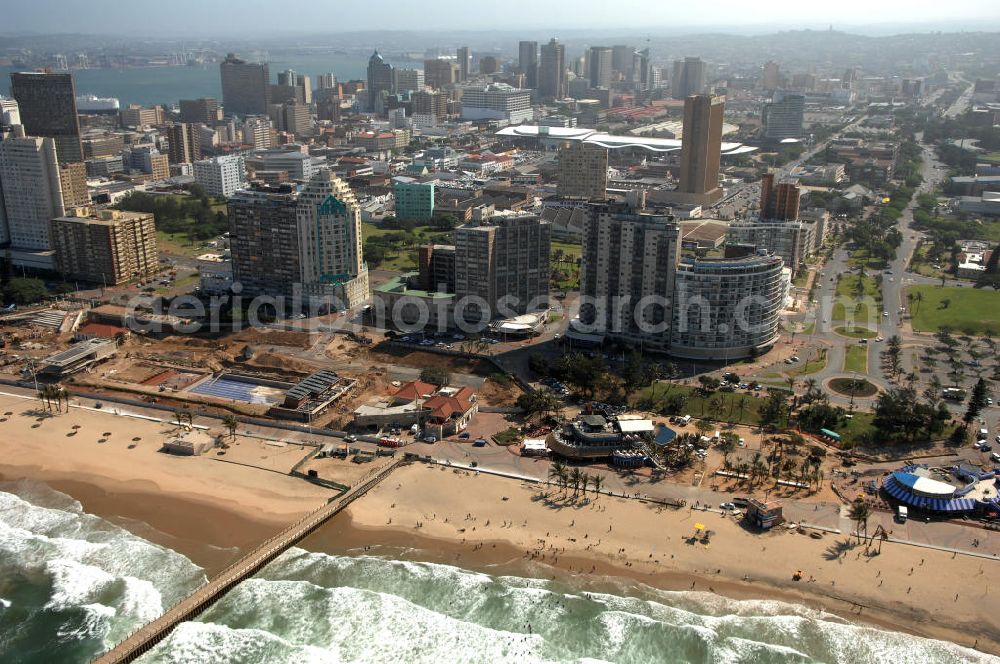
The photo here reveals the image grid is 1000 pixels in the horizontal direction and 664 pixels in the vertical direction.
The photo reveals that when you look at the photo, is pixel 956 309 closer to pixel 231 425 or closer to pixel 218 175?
pixel 231 425

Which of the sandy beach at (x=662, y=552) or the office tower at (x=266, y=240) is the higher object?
the office tower at (x=266, y=240)

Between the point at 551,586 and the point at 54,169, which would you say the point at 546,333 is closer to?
the point at 551,586

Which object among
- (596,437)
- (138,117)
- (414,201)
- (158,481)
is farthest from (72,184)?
(138,117)

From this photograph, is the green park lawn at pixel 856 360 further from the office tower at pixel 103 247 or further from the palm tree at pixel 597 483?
the office tower at pixel 103 247

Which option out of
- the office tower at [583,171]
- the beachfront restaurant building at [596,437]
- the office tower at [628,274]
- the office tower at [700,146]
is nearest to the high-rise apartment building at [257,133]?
the office tower at [583,171]

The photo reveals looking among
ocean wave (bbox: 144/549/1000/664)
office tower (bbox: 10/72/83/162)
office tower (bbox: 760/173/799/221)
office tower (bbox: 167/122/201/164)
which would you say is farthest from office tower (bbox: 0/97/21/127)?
ocean wave (bbox: 144/549/1000/664)

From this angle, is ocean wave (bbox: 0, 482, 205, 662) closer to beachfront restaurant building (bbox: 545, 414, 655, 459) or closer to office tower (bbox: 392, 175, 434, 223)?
beachfront restaurant building (bbox: 545, 414, 655, 459)
